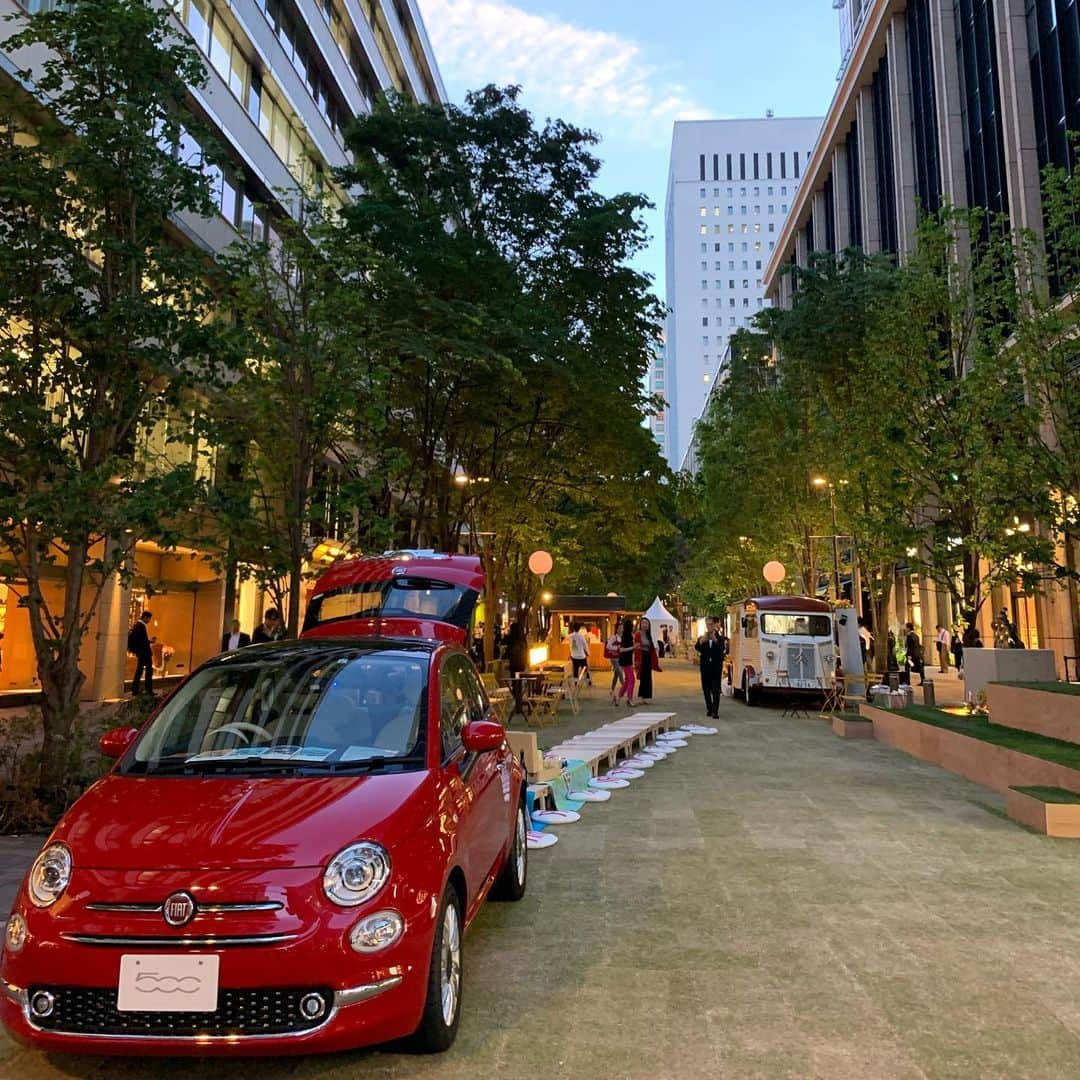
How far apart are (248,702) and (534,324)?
41.4 feet

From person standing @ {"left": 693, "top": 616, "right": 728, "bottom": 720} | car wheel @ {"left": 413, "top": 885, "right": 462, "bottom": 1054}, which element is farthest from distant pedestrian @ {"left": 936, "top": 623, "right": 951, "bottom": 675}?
car wheel @ {"left": 413, "top": 885, "right": 462, "bottom": 1054}

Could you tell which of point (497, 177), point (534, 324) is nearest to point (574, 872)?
point (534, 324)

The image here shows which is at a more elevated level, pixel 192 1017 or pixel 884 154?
pixel 884 154

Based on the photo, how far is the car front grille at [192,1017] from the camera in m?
2.87

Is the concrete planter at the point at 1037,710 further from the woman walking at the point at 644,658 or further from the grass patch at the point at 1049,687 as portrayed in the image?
the woman walking at the point at 644,658

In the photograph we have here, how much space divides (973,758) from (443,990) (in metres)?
8.78

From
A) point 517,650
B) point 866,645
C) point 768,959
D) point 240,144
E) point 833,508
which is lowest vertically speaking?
point 768,959

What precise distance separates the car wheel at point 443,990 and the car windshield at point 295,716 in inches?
27.6

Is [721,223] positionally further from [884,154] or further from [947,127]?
[947,127]

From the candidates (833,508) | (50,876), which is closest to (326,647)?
(50,876)

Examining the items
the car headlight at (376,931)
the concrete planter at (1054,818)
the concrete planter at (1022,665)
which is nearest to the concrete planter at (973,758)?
the concrete planter at (1054,818)

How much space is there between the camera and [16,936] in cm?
308

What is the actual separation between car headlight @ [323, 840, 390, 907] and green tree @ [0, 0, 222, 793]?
549cm

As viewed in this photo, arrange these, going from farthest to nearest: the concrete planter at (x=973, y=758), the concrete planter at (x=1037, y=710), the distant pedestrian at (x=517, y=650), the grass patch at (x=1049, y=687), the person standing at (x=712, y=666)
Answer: the person standing at (x=712, y=666), the distant pedestrian at (x=517, y=650), the grass patch at (x=1049, y=687), the concrete planter at (x=1037, y=710), the concrete planter at (x=973, y=758)
